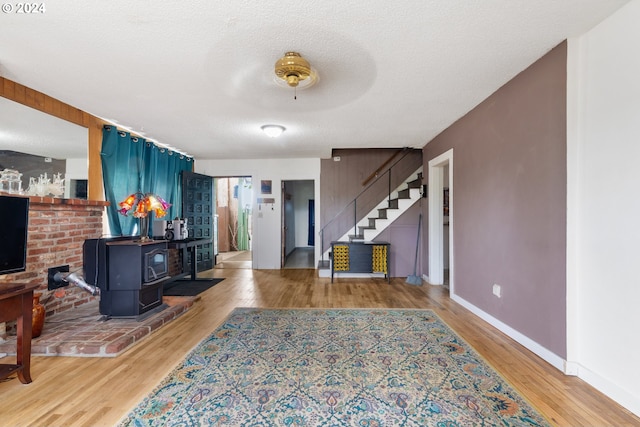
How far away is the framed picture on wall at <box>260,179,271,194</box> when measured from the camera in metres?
6.34

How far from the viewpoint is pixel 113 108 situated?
Answer: 132 inches

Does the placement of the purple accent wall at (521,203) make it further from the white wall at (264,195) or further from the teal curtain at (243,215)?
the teal curtain at (243,215)

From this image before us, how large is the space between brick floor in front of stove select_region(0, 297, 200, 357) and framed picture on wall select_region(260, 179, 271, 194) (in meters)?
3.39

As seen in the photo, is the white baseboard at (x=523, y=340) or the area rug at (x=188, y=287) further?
the area rug at (x=188, y=287)

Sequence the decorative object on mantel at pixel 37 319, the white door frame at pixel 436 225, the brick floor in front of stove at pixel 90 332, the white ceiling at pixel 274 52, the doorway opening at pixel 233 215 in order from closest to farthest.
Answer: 1. the white ceiling at pixel 274 52
2. the brick floor in front of stove at pixel 90 332
3. the decorative object on mantel at pixel 37 319
4. the white door frame at pixel 436 225
5. the doorway opening at pixel 233 215

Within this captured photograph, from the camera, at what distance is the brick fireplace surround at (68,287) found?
2510mm

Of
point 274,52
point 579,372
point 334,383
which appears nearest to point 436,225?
point 579,372

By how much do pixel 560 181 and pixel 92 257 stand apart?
454 centimetres

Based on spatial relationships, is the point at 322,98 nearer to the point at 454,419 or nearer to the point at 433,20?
the point at 433,20

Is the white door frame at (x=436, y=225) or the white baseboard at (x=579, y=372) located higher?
the white door frame at (x=436, y=225)

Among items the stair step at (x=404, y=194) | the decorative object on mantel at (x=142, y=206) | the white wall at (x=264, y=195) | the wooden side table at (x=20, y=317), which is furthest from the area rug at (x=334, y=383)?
the white wall at (x=264, y=195)

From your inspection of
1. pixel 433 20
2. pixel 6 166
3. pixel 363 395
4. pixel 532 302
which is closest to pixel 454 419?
pixel 363 395

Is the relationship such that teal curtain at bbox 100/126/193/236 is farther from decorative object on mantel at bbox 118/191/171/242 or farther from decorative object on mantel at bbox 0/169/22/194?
decorative object on mantel at bbox 0/169/22/194

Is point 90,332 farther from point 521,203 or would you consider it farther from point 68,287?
point 521,203
